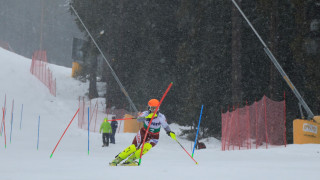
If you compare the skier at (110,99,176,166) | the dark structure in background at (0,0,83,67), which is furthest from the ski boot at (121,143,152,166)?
the dark structure in background at (0,0,83,67)

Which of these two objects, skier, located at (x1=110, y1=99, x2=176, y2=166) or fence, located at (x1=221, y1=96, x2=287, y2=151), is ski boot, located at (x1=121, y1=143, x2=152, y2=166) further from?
fence, located at (x1=221, y1=96, x2=287, y2=151)

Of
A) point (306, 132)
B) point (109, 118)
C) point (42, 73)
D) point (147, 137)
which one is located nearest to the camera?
point (147, 137)

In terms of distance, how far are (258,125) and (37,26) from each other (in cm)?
7608

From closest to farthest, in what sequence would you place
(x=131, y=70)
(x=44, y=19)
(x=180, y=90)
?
(x=180, y=90)
(x=131, y=70)
(x=44, y=19)

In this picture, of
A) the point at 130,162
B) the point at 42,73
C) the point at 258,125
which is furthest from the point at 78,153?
the point at 42,73

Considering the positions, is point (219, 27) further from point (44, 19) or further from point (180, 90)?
point (44, 19)

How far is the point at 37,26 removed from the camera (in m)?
86.9

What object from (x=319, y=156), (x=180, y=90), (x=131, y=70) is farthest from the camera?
(x=131, y=70)

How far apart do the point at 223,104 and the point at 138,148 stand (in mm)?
13015

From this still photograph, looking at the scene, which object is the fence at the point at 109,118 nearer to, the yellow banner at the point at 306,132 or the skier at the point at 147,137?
the yellow banner at the point at 306,132

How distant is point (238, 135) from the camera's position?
57.1ft

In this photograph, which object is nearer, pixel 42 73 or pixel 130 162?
pixel 130 162

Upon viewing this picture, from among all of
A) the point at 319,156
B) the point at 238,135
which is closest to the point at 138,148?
the point at 319,156

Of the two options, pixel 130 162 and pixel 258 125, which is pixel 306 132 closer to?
pixel 258 125
